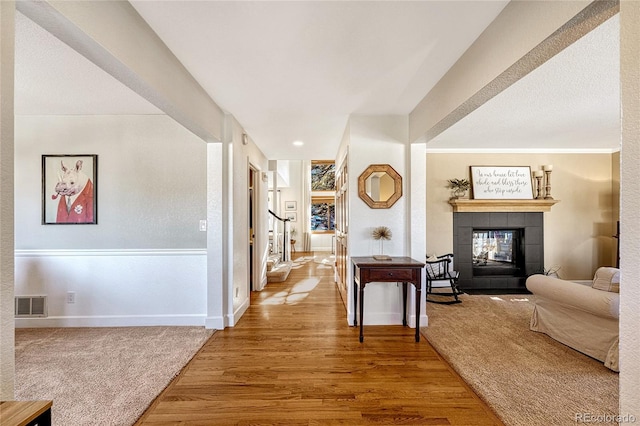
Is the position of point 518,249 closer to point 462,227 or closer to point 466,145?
point 462,227

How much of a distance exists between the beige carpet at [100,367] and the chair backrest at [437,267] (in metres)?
3.09

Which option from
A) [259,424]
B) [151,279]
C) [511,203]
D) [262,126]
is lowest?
[259,424]

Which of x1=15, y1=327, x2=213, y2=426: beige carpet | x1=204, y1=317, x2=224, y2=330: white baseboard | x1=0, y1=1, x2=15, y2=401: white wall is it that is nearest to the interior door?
x1=204, y1=317, x2=224, y2=330: white baseboard

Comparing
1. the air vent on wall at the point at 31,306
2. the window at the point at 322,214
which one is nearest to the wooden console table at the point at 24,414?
the air vent on wall at the point at 31,306

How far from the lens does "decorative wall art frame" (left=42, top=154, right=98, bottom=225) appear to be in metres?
3.40

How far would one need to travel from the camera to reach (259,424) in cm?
186

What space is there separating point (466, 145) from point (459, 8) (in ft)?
12.4

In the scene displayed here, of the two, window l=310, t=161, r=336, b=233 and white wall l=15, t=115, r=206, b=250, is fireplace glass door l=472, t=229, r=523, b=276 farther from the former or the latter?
window l=310, t=161, r=336, b=233

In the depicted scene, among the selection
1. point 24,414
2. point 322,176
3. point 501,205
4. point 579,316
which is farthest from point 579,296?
point 322,176

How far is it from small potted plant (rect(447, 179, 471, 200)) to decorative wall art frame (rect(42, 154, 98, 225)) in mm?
5080

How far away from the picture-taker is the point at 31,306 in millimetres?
3369

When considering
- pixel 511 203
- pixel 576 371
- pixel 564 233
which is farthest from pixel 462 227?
pixel 576 371

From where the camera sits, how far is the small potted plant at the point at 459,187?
5.19m

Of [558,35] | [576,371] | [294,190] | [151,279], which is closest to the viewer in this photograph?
[558,35]
